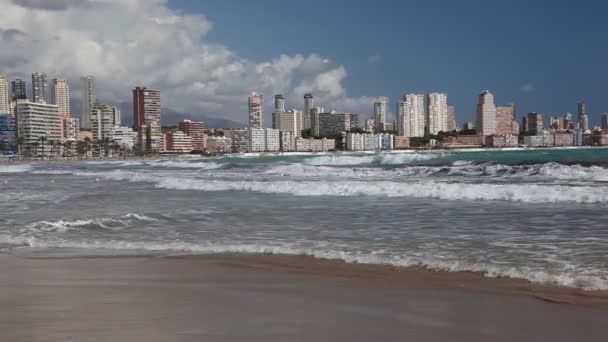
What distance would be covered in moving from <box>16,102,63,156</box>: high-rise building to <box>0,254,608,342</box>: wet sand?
163797 mm

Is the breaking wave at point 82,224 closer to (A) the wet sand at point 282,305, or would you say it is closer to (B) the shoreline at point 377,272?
(B) the shoreline at point 377,272

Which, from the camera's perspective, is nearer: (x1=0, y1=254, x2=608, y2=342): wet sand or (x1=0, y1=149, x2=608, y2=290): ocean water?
(x1=0, y1=254, x2=608, y2=342): wet sand

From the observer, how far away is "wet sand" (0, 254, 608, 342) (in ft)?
12.3

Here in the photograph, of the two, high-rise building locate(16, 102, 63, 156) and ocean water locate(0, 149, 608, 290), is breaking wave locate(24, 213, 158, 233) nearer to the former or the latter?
ocean water locate(0, 149, 608, 290)

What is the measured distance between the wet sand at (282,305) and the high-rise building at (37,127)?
16380 centimetres

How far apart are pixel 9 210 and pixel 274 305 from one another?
11.9 metres

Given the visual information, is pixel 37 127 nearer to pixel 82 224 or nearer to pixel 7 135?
pixel 7 135

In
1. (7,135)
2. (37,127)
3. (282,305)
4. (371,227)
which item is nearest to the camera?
(282,305)

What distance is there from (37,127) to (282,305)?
184 meters

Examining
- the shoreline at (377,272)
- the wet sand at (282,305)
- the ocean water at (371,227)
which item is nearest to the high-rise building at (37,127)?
the ocean water at (371,227)

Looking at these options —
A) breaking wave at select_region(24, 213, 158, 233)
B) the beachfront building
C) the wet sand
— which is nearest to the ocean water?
breaking wave at select_region(24, 213, 158, 233)

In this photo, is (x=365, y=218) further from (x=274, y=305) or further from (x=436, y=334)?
(x=436, y=334)

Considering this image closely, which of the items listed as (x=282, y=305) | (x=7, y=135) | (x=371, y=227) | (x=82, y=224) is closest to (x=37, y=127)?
(x=7, y=135)

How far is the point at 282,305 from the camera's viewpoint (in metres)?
4.57
